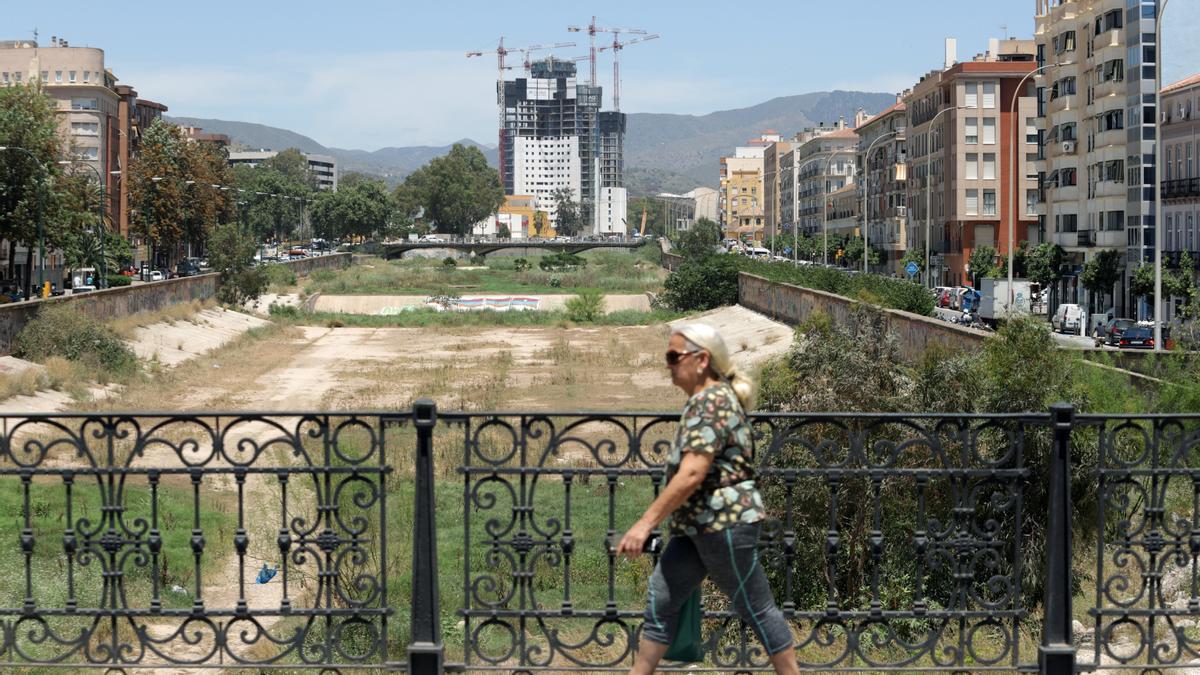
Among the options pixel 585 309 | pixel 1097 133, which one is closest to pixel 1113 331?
pixel 1097 133

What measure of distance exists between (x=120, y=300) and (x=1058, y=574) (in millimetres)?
47874

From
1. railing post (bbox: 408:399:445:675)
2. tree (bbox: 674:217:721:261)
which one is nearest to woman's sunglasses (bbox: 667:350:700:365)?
railing post (bbox: 408:399:445:675)

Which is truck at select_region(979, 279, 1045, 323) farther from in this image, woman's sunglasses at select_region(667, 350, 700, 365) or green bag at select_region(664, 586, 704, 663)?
woman's sunglasses at select_region(667, 350, 700, 365)

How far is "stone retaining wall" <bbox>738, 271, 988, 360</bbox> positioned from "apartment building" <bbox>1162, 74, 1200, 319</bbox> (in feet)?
45.2

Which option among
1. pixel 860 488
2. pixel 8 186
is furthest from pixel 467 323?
pixel 860 488

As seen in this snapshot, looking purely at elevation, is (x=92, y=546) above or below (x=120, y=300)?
below

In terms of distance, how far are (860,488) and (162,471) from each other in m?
9.28

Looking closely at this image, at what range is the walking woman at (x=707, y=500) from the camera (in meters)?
6.51

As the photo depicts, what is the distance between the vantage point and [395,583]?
52.6 feet

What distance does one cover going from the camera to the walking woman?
6.51 metres

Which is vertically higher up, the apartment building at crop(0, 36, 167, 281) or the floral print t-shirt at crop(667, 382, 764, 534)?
the apartment building at crop(0, 36, 167, 281)

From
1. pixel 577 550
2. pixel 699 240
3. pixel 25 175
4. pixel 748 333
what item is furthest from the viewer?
pixel 699 240

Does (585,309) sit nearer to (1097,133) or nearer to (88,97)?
(1097,133)

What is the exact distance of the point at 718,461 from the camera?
6633mm
